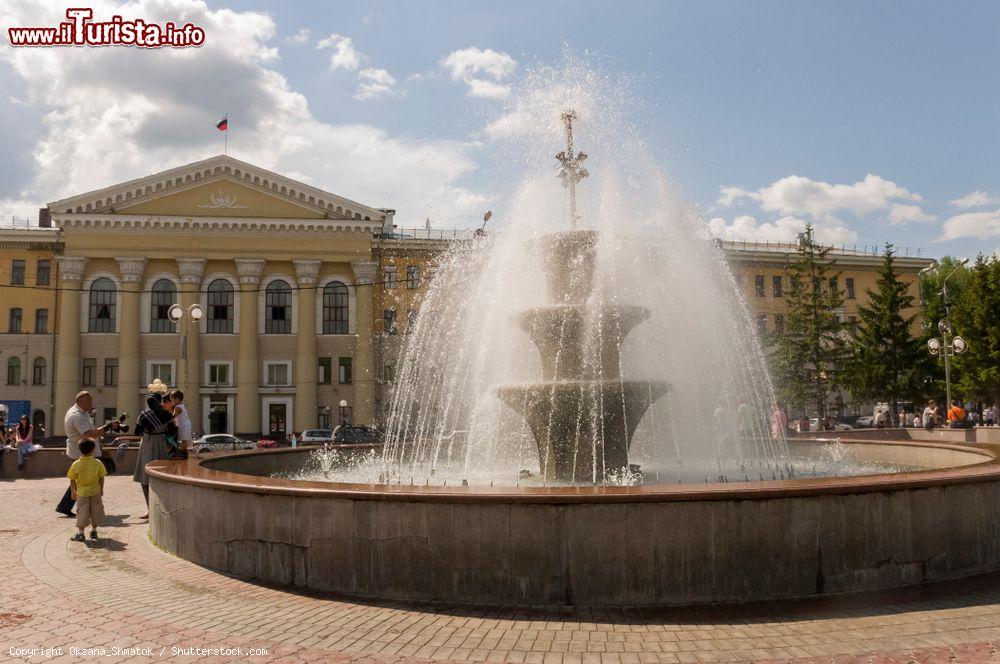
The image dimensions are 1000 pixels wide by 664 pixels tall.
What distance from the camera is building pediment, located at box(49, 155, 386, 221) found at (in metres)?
45.5

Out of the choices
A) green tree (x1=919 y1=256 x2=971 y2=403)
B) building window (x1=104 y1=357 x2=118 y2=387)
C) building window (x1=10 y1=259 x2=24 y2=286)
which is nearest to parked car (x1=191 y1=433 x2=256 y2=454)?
building window (x1=104 y1=357 x2=118 y2=387)

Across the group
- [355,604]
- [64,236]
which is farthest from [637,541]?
[64,236]

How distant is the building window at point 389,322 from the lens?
160 feet

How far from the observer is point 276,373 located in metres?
47.3

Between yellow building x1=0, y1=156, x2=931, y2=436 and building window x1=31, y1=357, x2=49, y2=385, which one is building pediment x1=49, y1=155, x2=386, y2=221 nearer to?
Answer: yellow building x1=0, y1=156, x2=931, y2=436

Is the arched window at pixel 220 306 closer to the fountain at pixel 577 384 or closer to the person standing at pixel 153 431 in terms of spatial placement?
the person standing at pixel 153 431

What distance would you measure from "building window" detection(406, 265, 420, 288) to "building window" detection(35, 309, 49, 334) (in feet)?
73.0

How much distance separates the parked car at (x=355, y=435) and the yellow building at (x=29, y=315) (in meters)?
21.2

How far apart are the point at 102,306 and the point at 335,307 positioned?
14.0m

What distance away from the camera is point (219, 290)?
47250mm

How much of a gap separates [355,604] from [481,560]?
3.38ft

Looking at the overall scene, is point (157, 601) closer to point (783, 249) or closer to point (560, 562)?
point (560, 562)

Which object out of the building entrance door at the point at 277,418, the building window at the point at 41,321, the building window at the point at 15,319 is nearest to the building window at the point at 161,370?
the building entrance door at the point at 277,418

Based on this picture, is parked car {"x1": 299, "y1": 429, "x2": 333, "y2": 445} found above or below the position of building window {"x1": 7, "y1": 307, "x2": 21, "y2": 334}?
below
